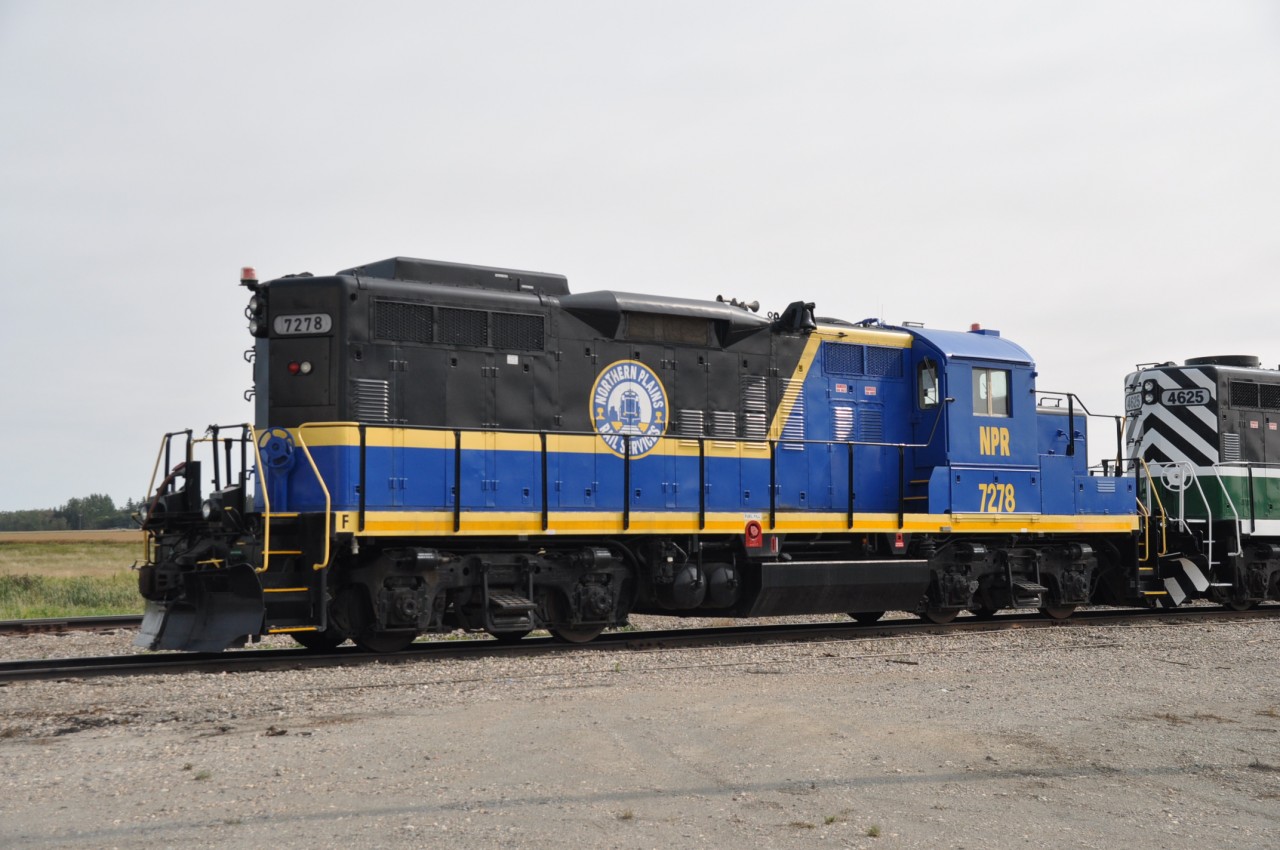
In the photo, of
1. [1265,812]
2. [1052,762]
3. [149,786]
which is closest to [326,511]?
[149,786]

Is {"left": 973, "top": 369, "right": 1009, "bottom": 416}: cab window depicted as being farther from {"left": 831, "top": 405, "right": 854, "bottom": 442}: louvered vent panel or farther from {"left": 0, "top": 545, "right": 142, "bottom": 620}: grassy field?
{"left": 0, "top": 545, "right": 142, "bottom": 620}: grassy field

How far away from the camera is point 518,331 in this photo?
12.4 meters

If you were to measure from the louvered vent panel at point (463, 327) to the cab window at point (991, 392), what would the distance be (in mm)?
6552

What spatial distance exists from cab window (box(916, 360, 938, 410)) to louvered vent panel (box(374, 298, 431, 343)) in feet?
21.9

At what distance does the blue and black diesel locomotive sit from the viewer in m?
11.0

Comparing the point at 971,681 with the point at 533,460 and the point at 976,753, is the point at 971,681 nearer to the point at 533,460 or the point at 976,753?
the point at 976,753

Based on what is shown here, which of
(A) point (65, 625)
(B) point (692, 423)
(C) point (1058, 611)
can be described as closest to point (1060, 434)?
(C) point (1058, 611)

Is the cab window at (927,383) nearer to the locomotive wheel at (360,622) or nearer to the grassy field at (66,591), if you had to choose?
the locomotive wheel at (360,622)

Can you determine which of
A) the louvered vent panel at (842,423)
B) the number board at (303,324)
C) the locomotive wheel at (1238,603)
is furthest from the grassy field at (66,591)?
the locomotive wheel at (1238,603)

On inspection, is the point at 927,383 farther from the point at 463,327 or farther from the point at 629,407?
the point at 463,327

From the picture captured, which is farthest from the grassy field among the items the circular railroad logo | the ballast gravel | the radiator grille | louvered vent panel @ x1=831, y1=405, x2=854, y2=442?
the radiator grille

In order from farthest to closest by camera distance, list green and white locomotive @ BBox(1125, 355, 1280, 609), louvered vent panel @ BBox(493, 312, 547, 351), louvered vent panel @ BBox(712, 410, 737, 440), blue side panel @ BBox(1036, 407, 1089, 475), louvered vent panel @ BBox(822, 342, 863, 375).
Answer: green and white locomotive @ BBox(1125, 355, 1280, 609), blue side panel @ BBox(1036, 407, 1089, 475), louvered vent panel @ BBox(822, 342, 863, 375), louvered vent panel @ BBox(712, 410, 737, 440), louvered vent panel @ BBox(493, 312, 547, 351)

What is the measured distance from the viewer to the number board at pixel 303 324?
1141 cm

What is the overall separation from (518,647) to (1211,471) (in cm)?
1140
